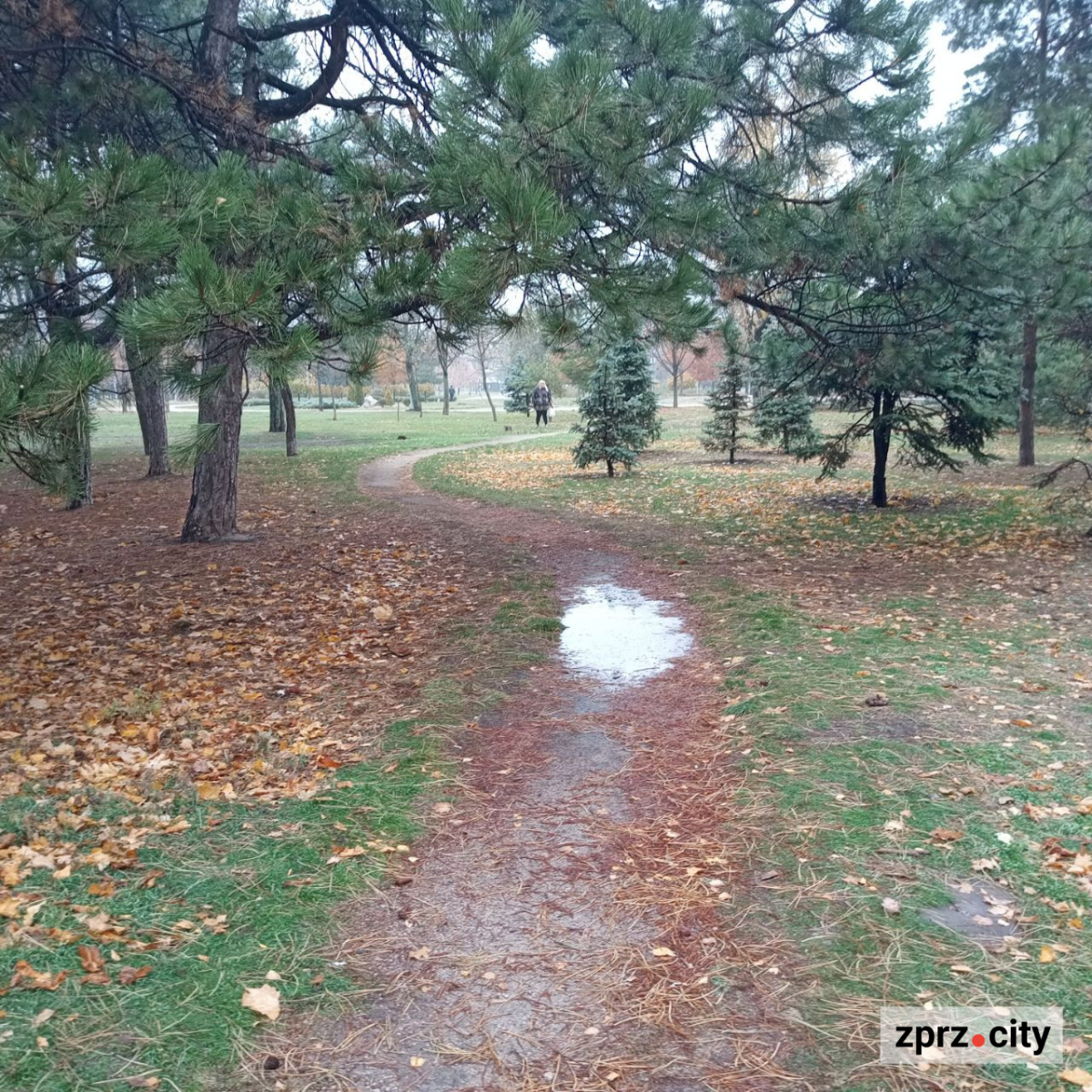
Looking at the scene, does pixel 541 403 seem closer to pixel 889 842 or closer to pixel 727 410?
pixel 727 410

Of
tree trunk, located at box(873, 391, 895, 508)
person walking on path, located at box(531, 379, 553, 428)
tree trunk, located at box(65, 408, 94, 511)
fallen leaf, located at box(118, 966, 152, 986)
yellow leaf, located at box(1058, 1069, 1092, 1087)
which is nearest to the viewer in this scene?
yellow leaf, located at box(1058, 1069, 1092, 1087)

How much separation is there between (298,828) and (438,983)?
1.21 metres

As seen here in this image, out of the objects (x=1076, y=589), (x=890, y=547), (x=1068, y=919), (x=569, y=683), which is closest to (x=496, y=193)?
(x=569, y=683)

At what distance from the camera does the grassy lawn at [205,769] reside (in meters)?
2.71

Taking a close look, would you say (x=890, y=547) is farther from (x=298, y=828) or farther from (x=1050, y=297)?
(x=298, y=828)

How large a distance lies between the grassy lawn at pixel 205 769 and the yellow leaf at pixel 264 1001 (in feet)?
0.11

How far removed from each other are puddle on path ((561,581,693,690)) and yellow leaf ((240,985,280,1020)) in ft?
10.5

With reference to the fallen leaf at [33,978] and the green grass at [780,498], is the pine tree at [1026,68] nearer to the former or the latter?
the green grass at [780,498]

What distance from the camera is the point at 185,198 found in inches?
216

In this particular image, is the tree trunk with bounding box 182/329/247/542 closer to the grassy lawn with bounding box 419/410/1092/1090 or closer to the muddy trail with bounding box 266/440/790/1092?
the grassy lawn with bounding box 419/410/1092/1090

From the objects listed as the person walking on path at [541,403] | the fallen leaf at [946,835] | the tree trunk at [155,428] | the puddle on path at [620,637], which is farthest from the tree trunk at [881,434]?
the person walking on path at [541,403]

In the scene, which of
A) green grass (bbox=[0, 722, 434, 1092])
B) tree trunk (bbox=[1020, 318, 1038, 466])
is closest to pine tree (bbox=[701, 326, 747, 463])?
tree trunk (bbox=[1020, 318, 1038, 466])

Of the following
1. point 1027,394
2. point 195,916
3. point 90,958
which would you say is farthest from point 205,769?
point 1027,394

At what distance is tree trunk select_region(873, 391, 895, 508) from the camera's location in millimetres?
12115
